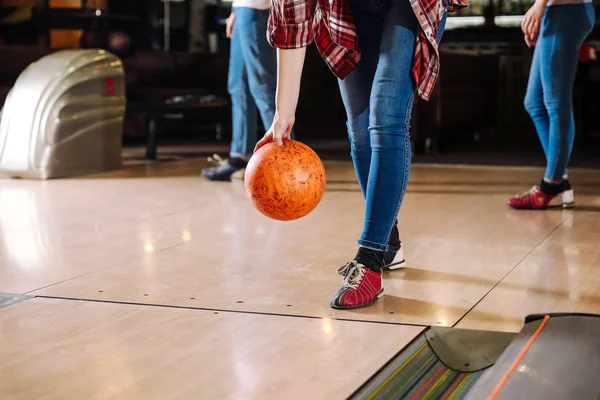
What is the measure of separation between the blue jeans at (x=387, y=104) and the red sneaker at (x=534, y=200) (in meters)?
1.69

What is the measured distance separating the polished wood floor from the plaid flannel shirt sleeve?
622 mm

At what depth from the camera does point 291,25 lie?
2135mm

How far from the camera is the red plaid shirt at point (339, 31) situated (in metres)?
2.14

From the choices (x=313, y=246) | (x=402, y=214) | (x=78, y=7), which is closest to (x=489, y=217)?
(x=402, y=214)

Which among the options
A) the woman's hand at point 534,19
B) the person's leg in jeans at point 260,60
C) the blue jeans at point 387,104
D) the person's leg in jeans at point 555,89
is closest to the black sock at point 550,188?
the person's leg in jeans at point 555,89

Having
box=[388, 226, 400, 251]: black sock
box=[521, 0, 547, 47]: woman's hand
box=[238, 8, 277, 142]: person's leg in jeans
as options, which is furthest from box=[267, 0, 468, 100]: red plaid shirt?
box=[238, 8, 277, 142]: person's leg in jeans

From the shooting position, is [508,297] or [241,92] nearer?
[508,297]

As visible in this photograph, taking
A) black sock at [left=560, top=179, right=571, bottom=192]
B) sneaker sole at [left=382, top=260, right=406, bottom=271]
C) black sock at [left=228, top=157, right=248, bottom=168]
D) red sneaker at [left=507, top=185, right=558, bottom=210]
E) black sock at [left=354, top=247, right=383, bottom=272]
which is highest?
black sock at [left=354, top=247, right=383, bottom=272]

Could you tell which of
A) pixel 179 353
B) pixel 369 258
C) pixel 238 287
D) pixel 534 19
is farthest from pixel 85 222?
pixel 534 19

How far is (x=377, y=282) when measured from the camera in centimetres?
224

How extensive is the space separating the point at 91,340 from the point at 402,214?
6.54 feet

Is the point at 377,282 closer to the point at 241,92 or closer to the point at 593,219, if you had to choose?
→ the point at 593,219

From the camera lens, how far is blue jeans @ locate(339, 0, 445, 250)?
2.18m

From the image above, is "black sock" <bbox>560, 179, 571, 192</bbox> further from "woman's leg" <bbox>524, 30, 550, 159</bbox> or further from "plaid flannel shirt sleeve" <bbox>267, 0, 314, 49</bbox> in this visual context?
"plaid flannel shirt sleeve" <bbox>267, 0, 314, 49</bbox>
